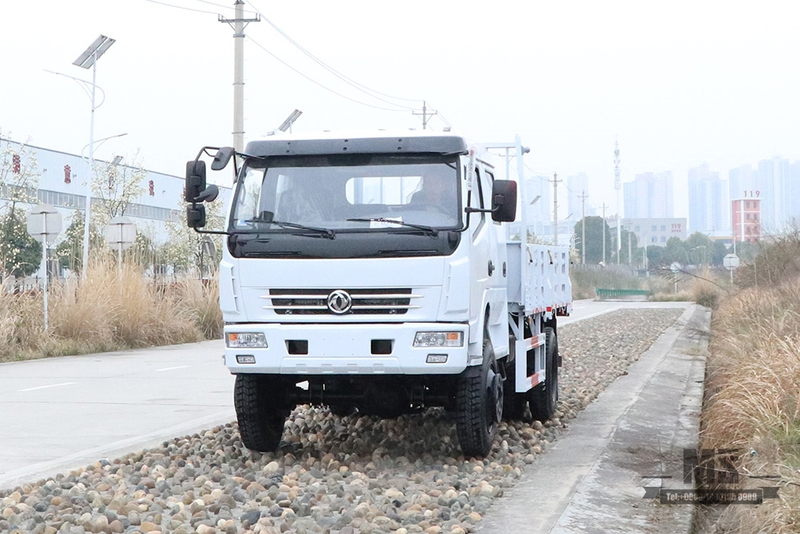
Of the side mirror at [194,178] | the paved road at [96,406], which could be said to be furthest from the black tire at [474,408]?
the paved road at [96,406]

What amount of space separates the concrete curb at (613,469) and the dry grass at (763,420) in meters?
0.40

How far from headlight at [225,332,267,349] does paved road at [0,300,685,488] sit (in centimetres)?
169

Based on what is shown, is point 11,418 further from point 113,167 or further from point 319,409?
point 113,167

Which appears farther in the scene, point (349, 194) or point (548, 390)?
point (548, 390)

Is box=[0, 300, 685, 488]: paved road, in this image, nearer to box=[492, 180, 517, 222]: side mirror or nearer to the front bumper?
the front bumper

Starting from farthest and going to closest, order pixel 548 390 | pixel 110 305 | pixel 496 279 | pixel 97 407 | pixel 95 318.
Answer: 1. pixel 110 305
2. pixel 95 318
3. pixel 97 407
4. pixel 548 390
5. pixel 496 279

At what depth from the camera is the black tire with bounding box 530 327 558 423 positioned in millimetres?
11100

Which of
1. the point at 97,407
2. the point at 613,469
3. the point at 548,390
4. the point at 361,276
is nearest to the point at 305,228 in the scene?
the point at 361,276

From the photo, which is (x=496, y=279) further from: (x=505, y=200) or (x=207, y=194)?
(x=207, y=194)

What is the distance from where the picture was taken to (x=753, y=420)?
26.1 ft

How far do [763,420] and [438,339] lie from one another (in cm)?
232

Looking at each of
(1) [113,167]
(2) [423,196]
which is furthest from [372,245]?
(1) [113,167]

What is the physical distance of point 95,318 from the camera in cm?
2334

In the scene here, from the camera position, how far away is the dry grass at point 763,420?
612 centimetres
